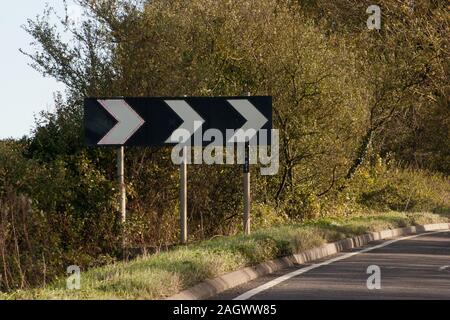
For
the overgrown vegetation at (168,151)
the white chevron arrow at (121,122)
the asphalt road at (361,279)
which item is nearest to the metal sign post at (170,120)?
Result: the white chevron arrow at (121,122)

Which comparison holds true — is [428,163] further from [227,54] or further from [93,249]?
[93,249]

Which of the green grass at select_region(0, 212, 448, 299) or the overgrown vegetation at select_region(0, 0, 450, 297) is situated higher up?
the overgrown vegetation at select_region(0, 0, 450, 297)

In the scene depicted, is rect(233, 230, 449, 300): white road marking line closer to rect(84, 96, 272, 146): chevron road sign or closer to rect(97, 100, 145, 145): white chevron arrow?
rect(84, 96, 272, 146): chevron road sign

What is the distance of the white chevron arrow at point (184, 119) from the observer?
21375 mm

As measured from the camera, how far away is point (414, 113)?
48.9 meters

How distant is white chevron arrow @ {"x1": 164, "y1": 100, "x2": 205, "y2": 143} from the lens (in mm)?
21375

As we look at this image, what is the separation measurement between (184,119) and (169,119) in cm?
30

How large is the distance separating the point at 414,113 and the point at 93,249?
2845 cm

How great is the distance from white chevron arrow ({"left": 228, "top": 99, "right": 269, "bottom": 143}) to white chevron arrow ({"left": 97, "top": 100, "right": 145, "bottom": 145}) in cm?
188

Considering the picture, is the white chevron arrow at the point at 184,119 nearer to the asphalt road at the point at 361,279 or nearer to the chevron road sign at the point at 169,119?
the chevron road sign at the point at 169,119

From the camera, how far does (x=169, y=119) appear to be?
21484 mm

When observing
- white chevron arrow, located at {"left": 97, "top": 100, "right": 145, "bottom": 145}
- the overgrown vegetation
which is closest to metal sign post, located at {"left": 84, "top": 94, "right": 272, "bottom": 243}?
white chevron arrow, located at {"left": 97, "top": 100, "right": 145, "bottom": 145}

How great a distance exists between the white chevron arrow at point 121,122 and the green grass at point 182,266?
304cm
